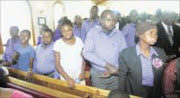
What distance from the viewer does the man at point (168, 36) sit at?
3.67 metres

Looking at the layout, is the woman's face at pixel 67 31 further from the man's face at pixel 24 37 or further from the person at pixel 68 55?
the man's face at pixel 24 37

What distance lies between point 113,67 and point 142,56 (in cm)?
38

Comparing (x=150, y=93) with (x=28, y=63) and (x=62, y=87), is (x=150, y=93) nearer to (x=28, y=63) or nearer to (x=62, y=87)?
(x=62, y=87)

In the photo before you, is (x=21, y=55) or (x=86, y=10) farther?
(x=86, y=10)

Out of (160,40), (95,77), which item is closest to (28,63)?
(95,77)

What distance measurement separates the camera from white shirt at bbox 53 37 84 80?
2.63 m

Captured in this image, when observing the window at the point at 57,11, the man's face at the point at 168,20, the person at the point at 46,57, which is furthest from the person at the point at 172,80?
the window at the point at 57,11

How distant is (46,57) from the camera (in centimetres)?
304

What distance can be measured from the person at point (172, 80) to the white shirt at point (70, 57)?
1.11 meters

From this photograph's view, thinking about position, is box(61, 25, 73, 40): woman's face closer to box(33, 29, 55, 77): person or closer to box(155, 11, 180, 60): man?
box(33, 29, 55, 77): person

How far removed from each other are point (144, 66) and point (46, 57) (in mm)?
1488

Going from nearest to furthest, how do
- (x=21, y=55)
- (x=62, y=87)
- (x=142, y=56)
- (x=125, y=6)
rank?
(x=142, y=56) < (x=62, y=87) < (x=21, y=55) < (x=125, y=6)

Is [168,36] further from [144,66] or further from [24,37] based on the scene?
[24,37]

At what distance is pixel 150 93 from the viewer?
7.16 ft
